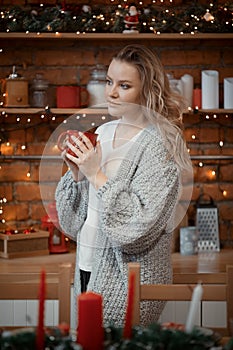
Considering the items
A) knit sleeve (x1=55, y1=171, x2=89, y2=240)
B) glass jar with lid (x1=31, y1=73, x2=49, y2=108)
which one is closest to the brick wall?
glass jar with lid (x1=31, y1=73, x2=49, y2=108)

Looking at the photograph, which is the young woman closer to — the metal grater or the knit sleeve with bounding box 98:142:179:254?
the knit sleeve with bounding box 98:142:179:254

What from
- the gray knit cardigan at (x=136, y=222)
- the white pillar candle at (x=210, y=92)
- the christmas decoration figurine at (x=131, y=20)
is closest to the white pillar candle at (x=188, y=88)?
the white pillar candle at (x=210, y=92)

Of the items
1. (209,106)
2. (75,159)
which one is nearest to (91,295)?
(75,159)

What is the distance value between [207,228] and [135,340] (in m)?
2.27

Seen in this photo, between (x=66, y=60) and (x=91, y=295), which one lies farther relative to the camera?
(x=66, y=60)

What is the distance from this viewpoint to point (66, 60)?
394 centimetres

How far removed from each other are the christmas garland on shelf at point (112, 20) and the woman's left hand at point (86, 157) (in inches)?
58.4

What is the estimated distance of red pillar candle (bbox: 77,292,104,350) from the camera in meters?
1.57

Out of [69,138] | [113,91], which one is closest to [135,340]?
[69,138]

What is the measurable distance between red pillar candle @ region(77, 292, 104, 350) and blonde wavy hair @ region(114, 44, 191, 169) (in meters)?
0.96

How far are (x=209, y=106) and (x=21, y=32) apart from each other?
98 cm

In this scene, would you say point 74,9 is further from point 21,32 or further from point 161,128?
point 161,128

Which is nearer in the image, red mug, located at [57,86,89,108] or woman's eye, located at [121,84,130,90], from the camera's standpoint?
woman's eye, located at [121,84,130,90]

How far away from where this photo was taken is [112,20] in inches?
148
